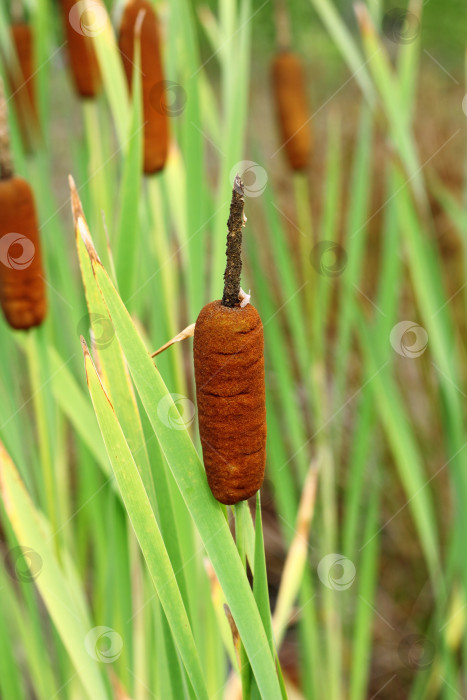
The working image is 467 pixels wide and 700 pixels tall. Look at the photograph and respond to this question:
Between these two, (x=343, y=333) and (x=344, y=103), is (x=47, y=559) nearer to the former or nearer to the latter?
(x=343, y=333)

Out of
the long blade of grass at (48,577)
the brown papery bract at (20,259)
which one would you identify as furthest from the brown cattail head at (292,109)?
the long blade of grass at (48,577)

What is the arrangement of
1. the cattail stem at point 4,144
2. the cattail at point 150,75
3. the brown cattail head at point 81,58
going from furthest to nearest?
the brown cattail head at point 81,58, the cattail at point 150,75, the cattail stem at point 4,144

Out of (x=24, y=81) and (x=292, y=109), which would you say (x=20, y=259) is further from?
(x=292, y=109)

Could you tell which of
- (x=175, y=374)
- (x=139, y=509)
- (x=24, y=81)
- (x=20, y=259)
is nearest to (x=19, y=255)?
(x=20, y=259)

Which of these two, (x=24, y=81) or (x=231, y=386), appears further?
(x=24, y=81)

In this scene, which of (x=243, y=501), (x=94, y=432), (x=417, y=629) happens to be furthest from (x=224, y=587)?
(x=417, y=629)

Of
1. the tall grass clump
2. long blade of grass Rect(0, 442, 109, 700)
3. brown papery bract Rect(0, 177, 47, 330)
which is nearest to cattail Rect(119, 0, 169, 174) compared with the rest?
the tall grass clump

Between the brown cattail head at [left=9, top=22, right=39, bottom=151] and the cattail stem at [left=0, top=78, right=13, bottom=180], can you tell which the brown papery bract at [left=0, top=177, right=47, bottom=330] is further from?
the brown cattail head at [left=9, top=22, right=39, bottom=151]

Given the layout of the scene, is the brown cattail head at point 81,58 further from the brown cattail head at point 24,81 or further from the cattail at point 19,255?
the cattail at point 19,255
